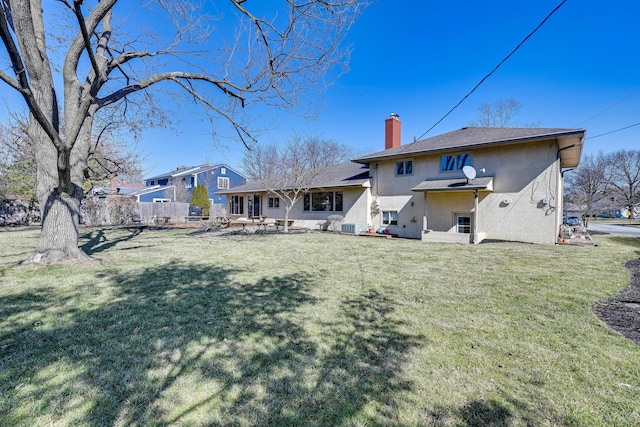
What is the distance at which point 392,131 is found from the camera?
17125 millimetres

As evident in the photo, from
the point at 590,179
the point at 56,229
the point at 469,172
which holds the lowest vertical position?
the point at 56,229

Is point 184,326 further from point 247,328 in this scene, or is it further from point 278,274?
point 278,274

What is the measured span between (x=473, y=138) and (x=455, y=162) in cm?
128

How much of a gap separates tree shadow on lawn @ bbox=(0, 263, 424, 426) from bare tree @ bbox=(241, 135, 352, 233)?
36.8ft

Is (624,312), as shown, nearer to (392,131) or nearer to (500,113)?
(392,131)

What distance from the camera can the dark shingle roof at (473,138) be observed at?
10.8 m

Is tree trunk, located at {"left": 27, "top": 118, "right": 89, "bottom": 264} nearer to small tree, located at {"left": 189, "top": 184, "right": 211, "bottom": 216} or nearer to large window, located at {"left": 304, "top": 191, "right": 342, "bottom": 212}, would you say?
large window, located at {"left": 304, "top": 191, "right": 342, "bottom": 212}

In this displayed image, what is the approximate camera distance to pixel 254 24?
6250 millimetres

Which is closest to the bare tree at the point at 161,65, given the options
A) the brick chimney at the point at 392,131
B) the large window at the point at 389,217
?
the large window at the point at 389,217

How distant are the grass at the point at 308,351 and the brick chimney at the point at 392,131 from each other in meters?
12.6

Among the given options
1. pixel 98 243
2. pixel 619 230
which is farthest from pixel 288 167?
pixel 619 230

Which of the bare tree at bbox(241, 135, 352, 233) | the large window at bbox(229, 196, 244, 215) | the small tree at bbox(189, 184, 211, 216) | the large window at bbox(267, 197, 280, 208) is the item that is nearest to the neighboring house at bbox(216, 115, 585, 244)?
the bare tree at bbox(241, 135, 352, 233)

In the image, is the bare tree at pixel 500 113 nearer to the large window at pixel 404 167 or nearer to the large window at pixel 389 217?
the large window at pixel 404 167

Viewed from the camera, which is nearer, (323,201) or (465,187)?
(465,187)
